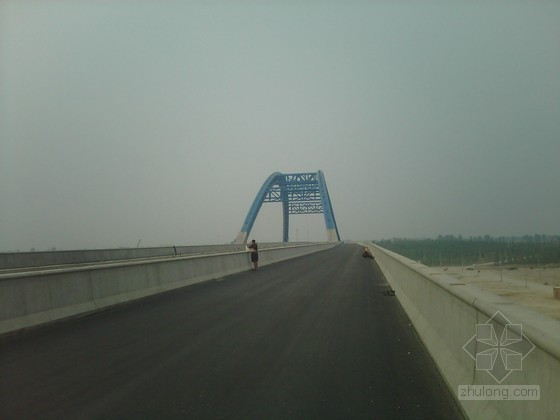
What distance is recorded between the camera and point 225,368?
22.5 ft

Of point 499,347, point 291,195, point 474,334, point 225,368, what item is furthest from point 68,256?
point 291,195

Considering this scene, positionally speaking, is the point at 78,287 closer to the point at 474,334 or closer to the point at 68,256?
the point at 474,334

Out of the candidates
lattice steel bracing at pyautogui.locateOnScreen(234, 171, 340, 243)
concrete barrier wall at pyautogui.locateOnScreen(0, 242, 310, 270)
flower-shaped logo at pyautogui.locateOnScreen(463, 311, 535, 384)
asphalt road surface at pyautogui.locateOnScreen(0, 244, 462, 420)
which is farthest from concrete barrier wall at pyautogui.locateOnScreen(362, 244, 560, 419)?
lattice steel bracing at pyautogui.locateOnScreen(234, 171, 340, 243)

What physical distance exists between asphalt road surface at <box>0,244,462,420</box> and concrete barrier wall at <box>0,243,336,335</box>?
0.48m

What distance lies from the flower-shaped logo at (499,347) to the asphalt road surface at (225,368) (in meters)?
0.72

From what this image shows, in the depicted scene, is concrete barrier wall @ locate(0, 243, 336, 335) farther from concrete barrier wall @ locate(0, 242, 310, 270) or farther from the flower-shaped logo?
concrete barrier wall @ locate(0, 242, 310, 270)

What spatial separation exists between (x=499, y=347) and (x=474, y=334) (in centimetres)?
79

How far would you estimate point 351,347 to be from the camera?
813 cm

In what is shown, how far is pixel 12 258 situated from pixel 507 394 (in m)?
29.3

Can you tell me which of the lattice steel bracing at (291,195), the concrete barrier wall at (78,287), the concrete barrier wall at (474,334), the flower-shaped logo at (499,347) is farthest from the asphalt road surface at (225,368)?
the lattice steel bracing at (291,195)

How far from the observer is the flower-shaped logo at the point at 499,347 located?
A: 4008mm

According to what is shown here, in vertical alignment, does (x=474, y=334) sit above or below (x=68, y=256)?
below

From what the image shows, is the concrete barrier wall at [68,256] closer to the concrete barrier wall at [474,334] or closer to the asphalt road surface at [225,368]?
the asphalt road surface at [225,368]

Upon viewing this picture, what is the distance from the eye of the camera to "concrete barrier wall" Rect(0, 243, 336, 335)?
32.3 feet
